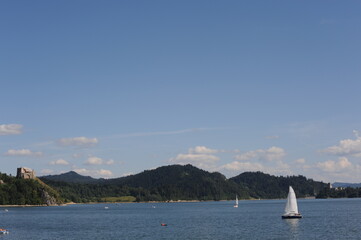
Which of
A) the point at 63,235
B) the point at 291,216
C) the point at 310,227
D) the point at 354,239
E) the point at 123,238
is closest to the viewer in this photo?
the point at 354,239

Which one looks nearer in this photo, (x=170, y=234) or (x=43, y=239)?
(x=43, y=239)

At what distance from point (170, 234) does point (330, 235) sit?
128ft

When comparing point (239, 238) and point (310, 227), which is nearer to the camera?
point (239, 238)

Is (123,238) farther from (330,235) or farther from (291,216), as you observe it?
(291,216)

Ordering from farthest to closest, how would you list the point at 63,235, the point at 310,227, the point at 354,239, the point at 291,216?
the point at 291,216, the point at 310,227, the point at 63,235, the point at 354,239

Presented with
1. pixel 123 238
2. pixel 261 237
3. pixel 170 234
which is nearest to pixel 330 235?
pixel 261 237

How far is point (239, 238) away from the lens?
380ft

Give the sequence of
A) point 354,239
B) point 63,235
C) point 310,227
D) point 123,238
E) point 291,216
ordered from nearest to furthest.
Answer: point 354,239 → point 123,238 → point 63,235 → point 310,227 → point 291,216

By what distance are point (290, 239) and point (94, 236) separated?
47540mm

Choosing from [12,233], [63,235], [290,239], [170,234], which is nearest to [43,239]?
[63,235]

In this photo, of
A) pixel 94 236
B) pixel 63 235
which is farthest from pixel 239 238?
pixel 63 235

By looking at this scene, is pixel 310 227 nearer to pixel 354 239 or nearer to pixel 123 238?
pixel 354 239

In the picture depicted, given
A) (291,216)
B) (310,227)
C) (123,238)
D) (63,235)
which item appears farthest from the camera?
(291,216)

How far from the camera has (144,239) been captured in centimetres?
11762
